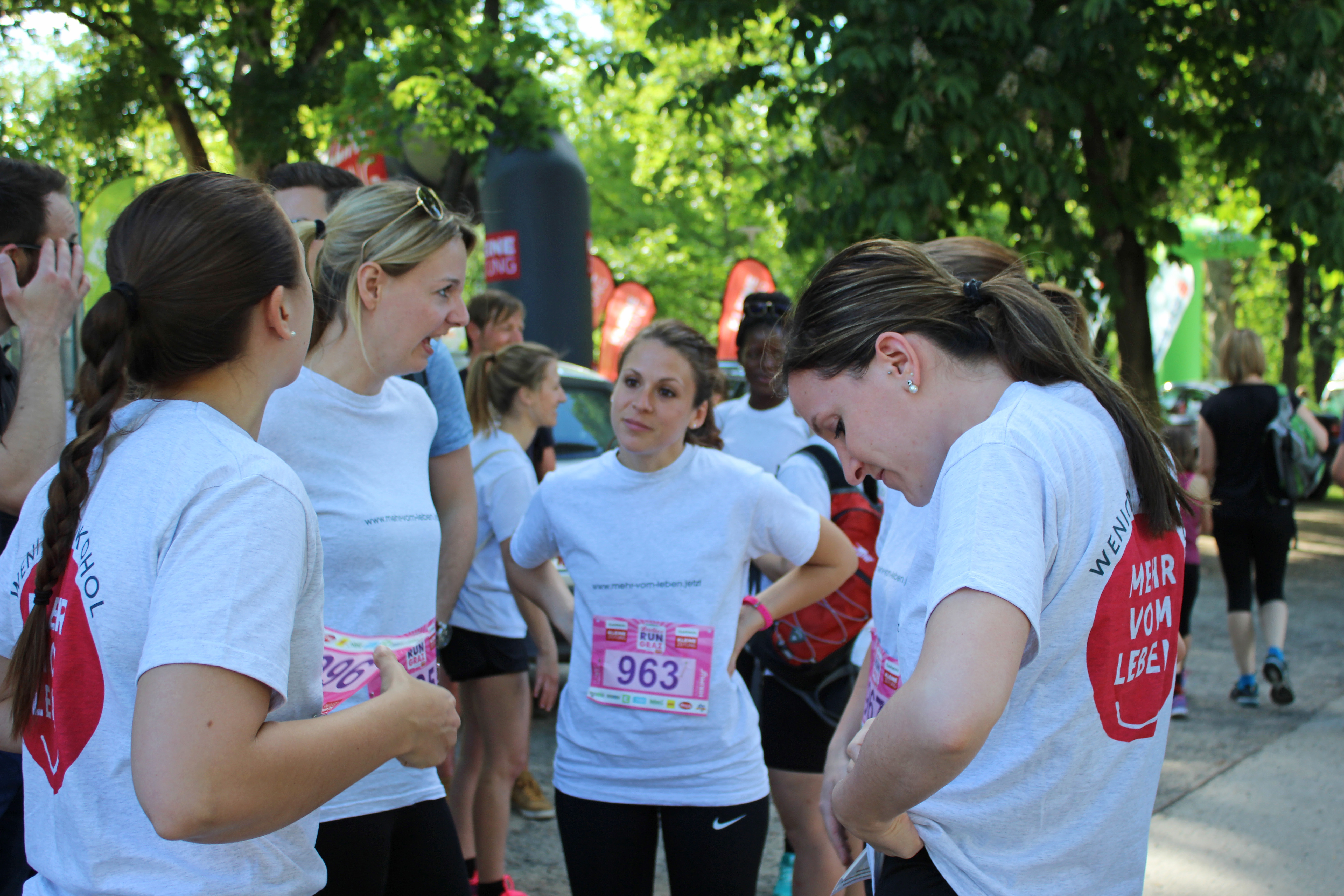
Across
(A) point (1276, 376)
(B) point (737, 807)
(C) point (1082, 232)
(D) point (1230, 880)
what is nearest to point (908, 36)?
(C) point (1082, 232)

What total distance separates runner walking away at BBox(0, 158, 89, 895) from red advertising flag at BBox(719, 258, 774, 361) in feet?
42.3

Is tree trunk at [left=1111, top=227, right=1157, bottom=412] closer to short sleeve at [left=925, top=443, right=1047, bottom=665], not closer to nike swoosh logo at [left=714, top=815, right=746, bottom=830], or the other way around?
nike swoosh logo at [left=714, top=815, right=746, bottom=830]

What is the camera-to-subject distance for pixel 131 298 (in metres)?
1.33

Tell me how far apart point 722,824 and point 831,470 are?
4.04 ft

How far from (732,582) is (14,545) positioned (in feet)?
5.71

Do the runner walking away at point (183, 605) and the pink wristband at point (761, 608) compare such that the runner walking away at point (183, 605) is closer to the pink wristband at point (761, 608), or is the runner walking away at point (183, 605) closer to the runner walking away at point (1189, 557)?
the pink wristband at point (761, 608)

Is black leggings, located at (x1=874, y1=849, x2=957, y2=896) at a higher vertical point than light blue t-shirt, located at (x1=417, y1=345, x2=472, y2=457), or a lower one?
lower

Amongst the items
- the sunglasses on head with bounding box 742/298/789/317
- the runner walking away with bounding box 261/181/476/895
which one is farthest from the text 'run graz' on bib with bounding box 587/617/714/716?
the sunglasses on head with bounding box 742/298/789/317

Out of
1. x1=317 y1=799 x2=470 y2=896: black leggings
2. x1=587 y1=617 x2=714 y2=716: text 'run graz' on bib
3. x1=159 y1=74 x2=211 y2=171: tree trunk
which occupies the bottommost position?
x1=317 y1=799 x2=470 y2=896: black leggings

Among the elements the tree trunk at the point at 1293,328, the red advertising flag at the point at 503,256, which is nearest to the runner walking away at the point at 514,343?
the red advertising flag at the point at 503,256

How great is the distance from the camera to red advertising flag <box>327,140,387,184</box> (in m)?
10.4

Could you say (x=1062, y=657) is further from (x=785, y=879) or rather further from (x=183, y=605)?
(x=785, y=879)

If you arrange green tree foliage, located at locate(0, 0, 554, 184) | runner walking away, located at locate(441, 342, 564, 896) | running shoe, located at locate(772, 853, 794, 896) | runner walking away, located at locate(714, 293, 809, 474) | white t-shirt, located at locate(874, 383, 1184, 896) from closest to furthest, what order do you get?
white t-shirt, located at locate(874, 383, 1184, 896), runner walking away, located at locate(441, 342, 564, 896), running shoe, located at locate(772, 853, 794, 896), runner walking away, located at locate(714, 293, 809, 474), green tree foliage, located at locate(0, 0, 554, 184)

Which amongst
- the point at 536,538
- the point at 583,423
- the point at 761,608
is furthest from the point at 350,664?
the point at 583,423
